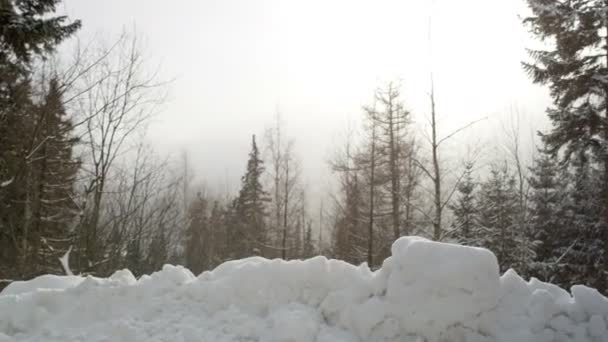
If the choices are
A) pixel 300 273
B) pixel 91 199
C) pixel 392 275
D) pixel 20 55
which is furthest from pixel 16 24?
pixel 392 275

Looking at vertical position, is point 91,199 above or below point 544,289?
above

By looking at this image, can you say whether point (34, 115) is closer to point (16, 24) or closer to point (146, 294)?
point (16, 24)

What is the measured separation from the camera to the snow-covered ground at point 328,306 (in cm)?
391

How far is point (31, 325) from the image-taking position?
13.4 feet

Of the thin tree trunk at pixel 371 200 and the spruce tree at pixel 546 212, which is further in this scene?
the spruce tree at pixel 546 212

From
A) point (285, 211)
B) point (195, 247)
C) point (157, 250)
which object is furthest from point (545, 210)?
point (195, 247)

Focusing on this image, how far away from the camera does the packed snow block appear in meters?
3.91

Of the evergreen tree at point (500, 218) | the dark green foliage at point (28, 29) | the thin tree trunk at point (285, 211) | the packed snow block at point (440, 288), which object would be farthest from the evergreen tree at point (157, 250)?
the evergreen tree at point (500, 218)

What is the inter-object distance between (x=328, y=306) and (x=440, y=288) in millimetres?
1141

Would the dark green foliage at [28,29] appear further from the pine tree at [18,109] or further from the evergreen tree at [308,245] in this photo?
the evergreen tree at [308,245]

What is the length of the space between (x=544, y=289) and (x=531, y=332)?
2.10ft

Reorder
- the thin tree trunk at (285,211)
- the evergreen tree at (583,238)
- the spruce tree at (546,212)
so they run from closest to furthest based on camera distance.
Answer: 1. the evergreen tree at (583,238)
2. the spruce tree at (546,212)
3. the thin tree trunk at (285,211)

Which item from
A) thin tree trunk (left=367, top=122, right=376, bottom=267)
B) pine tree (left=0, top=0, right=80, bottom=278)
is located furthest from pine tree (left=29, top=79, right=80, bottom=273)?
thin tree trunk (left=367, top=122, right=376, bottom=267)

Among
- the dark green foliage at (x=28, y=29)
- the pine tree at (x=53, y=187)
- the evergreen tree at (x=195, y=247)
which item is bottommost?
the evergreen tree at (x=195, y=247)
